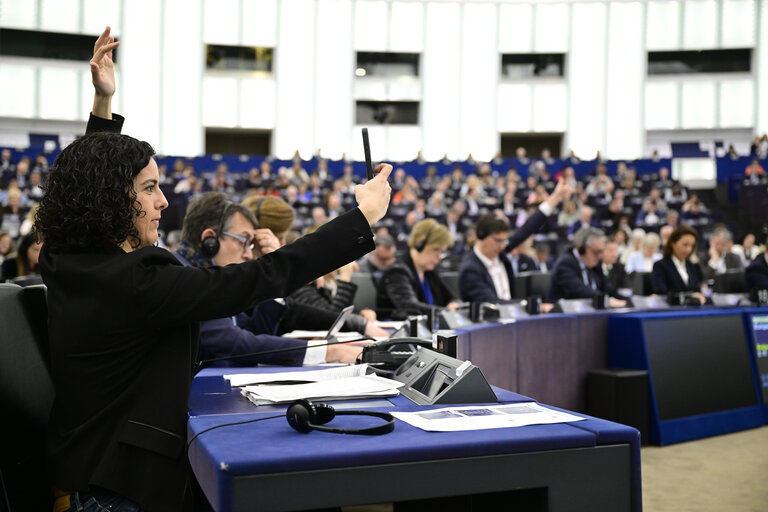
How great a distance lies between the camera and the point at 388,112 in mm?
20234

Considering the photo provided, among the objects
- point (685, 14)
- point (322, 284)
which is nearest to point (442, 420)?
point (322, 284)

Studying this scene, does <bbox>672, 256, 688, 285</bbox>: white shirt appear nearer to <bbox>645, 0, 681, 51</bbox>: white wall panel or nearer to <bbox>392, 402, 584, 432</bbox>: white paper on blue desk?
<bbox>392, 402, 584, 432</bbox>: white paper on blue desk

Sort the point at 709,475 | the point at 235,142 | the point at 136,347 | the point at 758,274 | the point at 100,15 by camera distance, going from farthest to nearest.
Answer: the point at 235,142 < the point at 100,15 < the point at 758,274 < the point at 709,475 < the point at 136,347

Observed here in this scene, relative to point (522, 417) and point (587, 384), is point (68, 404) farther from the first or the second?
point (587, 384)

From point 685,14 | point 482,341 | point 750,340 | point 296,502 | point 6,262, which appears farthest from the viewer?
point 685,14

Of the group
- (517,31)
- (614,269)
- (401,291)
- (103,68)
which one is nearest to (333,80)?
(517,31)

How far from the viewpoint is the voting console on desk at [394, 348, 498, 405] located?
1.51 meters

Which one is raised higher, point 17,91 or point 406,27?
point 406,27

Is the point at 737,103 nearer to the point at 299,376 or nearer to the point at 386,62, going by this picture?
the point at 386,62

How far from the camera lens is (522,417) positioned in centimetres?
134

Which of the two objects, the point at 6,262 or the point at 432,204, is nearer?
the point at 6,262

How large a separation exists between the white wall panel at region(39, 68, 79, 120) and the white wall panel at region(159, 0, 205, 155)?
2.18 m

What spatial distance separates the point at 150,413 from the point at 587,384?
3863 mm

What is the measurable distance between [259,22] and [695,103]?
1194 cm
